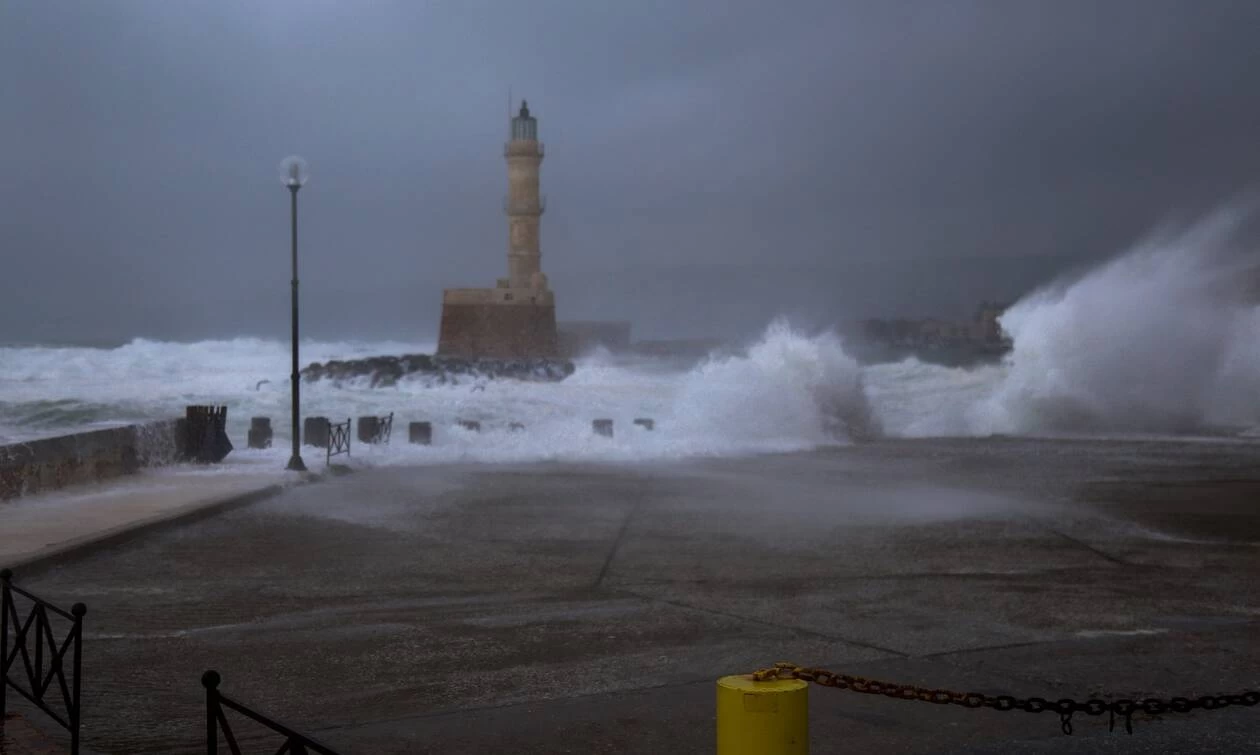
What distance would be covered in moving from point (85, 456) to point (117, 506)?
2392 mm

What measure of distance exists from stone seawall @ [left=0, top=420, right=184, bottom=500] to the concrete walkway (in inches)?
6.1

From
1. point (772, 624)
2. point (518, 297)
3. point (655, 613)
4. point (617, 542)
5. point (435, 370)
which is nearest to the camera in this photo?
point (772, 624)

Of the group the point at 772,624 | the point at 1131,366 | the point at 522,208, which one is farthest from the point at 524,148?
the point at 772,624

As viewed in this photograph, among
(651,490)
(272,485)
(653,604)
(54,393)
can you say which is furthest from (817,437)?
(54,393)

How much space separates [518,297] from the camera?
202ft

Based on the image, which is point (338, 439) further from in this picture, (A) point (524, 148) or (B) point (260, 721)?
(A) point (524, 148)

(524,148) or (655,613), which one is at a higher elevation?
(524,148)

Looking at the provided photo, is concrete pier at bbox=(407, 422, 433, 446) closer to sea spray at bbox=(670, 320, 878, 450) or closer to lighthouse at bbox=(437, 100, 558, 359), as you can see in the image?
sea spray at bbox=(670, 320, 878, 450)

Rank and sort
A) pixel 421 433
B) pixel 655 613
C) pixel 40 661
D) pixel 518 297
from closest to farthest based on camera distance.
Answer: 1. pixel 40 661
2. pixel 655 613
3. pixel 421 433
4. pixel 518 297

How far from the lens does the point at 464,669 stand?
6.09m

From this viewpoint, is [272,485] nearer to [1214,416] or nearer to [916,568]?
[916,568]

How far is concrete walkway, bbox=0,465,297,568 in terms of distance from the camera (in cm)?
963

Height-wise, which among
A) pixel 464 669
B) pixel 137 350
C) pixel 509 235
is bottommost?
pixel 464 669

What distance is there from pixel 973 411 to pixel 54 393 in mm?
28554
